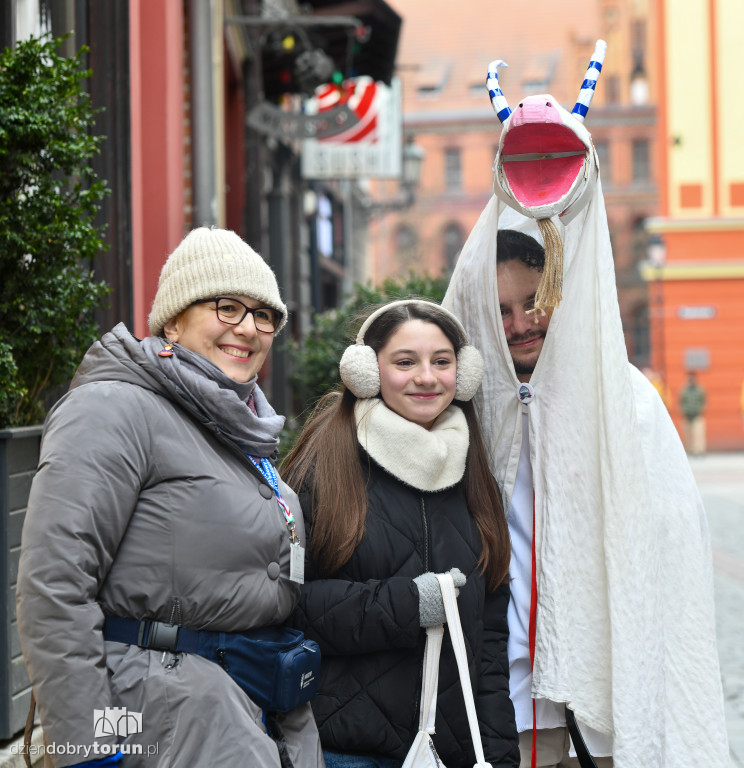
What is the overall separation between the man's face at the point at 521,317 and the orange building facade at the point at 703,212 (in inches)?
944

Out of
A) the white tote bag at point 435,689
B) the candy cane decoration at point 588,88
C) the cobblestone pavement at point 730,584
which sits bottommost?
the cobblestone pavement at point 730,584

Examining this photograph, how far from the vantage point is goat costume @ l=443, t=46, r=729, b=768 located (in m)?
2.51

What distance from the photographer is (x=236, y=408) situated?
2.24m

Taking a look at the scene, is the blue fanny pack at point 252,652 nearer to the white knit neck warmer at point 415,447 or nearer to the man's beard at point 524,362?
the white knit neck warmer at point 415,447

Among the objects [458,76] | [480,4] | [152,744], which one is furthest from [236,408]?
[480,4]

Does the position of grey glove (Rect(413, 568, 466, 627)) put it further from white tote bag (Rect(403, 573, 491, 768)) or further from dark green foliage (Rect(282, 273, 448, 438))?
dark green foliage (Rect(282, 273, 448, 438))

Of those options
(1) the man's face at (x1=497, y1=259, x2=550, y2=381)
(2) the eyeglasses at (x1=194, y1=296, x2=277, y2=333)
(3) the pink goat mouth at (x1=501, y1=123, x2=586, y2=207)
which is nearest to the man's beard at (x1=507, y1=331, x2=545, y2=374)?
(1) the man's face at (x1=497, y1=259, x2=550, y2=381)

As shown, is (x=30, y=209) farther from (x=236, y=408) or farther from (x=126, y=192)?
(x=126, y=192)

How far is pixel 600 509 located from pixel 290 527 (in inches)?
32.1

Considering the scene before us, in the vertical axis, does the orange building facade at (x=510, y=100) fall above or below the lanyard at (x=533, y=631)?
above

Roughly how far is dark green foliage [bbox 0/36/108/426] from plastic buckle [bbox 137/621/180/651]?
50.0 inches

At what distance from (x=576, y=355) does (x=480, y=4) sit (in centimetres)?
5865

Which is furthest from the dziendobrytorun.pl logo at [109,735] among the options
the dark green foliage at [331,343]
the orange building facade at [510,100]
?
the orange building facade at [510,100]

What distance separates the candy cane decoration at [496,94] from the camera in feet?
8.75
